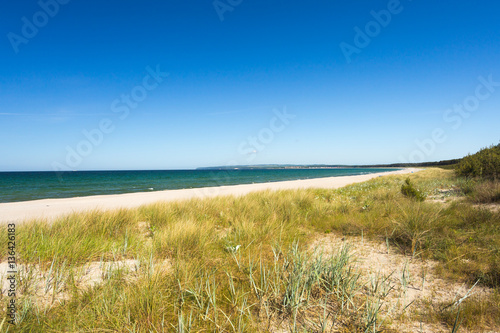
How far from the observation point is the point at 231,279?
223 centimetres

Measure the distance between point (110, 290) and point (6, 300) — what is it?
1007 mm

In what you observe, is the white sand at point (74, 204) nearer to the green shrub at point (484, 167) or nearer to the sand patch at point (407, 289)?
the sand patch at point (407, 289)

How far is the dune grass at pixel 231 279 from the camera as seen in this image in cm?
197

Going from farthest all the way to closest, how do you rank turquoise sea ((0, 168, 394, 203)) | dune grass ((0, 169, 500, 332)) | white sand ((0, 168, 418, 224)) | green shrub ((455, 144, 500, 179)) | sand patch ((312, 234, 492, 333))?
turquoise sea ((0, 168, 394, 203)) < green shrub ((455, 144, 500, 179)) < white sand ((0, 168, 418, 224)) < sand patch ((312, 234, 492, 333)) < dune grass ((0, 169, 500, 332))

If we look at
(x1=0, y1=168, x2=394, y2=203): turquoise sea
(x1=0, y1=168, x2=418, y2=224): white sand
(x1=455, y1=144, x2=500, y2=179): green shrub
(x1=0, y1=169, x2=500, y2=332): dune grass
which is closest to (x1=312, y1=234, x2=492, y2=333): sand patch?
(x1=0, y1=169, x2=500, y2=332): dune grass

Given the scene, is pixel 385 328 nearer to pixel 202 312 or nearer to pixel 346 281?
pixel 346 281

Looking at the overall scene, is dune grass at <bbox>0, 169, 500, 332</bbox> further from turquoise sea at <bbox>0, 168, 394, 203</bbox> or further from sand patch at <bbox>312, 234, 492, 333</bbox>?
turquoise sea at <bbox>0, 168, 394, 203</bbox>

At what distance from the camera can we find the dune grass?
1970mm

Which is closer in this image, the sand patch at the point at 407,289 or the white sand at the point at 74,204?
the sand patch at the point at 407,289

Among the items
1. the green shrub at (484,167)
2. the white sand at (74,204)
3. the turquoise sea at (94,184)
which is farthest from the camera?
the turquoise sea at (94,184)

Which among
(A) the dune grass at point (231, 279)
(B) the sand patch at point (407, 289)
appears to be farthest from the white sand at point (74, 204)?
(B) the sand patch at point (407, 289)

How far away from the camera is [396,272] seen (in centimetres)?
304

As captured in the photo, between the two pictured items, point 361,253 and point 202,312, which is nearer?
point 202,312

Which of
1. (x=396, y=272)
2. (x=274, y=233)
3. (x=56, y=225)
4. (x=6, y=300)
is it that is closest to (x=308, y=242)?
(x=274, y=233)
